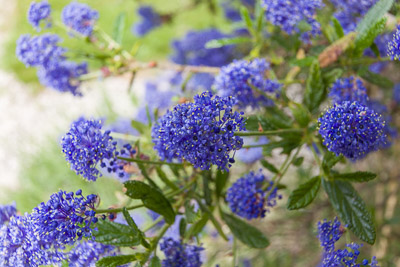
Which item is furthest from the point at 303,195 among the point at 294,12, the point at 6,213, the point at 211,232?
the point at 211,232

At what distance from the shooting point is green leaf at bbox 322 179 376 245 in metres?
0.76

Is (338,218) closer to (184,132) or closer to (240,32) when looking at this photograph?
(184,132)

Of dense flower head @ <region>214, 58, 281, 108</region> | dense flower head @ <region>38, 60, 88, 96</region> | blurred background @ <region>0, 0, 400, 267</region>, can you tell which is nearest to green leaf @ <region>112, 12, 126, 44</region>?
blurred background @ <region>0, 0, 400, 267</region>

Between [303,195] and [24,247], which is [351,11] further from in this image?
[24,247]

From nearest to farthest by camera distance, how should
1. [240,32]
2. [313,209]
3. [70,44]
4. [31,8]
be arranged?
[31,8] < [313,209] < [240,32] < [70,44]

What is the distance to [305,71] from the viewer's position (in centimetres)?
125

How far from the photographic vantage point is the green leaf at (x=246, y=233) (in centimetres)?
94

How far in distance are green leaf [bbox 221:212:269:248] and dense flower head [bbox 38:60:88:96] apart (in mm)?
565

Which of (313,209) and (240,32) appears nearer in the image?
(313,209)

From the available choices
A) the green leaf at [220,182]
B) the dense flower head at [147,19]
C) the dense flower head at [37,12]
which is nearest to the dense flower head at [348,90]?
the green leaf at [220,182]

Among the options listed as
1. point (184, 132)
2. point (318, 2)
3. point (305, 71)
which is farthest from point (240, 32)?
point (184, 132)

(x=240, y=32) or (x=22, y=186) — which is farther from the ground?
(x=240, y=32)

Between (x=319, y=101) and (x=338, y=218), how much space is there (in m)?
0.24

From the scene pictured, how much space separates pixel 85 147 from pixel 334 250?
442mm
